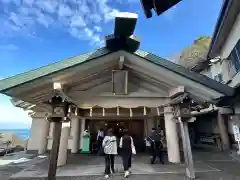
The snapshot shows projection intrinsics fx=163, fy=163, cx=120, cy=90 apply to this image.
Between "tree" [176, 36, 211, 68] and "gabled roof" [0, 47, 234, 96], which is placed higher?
"tree" [176, 36, 211, 68]

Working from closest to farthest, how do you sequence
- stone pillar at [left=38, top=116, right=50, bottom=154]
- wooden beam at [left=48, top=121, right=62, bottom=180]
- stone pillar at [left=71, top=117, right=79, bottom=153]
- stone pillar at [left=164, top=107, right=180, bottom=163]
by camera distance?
wooden beam at [left=48, top=121, right=62, bottom=180] → stone pillar at [left=164, top=107, right=180, bottom=163] → stone pillar at [left=71, top=117, right=79, bottom=153] → stone pillar at [left=38, top=116, right=50, bottom=154]

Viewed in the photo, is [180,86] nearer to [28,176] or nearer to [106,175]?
[106,175]

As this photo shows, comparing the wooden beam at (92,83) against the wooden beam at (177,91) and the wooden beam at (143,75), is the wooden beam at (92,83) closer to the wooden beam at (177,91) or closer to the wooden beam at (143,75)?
the wooden beam at (143,75)

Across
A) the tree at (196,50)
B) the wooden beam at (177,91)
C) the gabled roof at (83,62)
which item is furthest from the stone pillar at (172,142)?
the tree at (196,50)

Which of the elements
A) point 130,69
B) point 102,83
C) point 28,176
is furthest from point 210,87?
point 28,176

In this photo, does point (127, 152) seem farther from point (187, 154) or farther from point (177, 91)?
point (177, 91)

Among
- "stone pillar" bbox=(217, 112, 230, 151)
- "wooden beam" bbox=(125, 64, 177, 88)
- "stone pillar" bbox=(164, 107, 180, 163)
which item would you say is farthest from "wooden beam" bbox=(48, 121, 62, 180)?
"stone pillar" bbox=(217, 112, 230, 151)

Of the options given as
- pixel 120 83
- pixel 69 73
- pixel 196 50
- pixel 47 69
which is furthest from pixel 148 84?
pixel 196 50

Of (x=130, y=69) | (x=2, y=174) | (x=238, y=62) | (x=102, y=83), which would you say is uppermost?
(x=238, y=62)

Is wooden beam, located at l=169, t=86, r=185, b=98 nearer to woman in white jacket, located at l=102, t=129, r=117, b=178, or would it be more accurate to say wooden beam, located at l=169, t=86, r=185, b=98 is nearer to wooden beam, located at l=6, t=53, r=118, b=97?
wooden beam, located at l=6, t=53, r=118, b=97

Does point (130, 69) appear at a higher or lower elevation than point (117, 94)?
higher

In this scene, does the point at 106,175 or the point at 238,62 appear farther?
the point at 238,62

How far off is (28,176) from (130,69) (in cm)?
617

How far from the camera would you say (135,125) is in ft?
46.0
